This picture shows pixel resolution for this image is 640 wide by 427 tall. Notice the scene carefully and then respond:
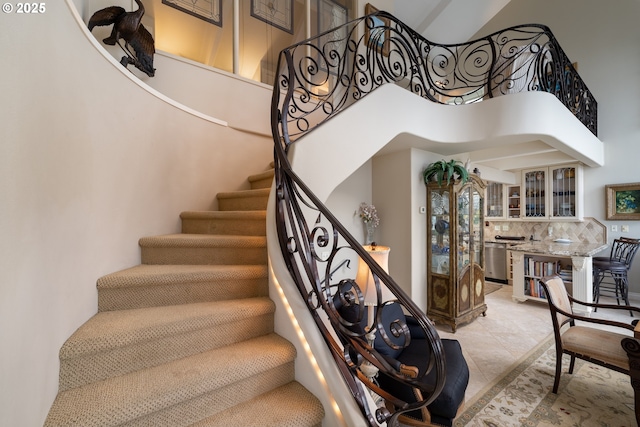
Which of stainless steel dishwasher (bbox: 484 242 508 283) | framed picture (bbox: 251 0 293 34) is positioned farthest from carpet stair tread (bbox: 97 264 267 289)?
stainless steel dishwasher (bbox: 484 242 508 283)

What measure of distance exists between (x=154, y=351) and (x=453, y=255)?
11.0 ft

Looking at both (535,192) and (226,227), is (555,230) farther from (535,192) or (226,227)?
(226,227)

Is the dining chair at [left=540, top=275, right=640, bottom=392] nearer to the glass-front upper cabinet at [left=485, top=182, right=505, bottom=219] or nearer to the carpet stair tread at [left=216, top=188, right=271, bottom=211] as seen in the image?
the carpet stair tread at [left=216, top=188, right=271, bottom=211]

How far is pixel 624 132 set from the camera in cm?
477

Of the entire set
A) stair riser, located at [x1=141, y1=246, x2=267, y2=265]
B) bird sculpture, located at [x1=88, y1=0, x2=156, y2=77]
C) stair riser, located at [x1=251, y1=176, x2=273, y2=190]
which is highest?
bird sculpture, located at [x1=88, y1=0, x2=156, y2=77]

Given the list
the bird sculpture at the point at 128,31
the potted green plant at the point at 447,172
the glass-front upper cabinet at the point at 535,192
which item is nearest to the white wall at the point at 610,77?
the glass-front upper cabinet at the point at 535,192

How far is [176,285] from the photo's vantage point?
5.06 ft

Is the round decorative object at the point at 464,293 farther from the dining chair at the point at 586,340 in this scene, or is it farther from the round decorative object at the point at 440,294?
the dining chair at the point at 586,340

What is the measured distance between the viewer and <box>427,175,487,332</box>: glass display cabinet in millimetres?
3426

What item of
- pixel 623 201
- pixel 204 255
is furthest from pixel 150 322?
pixel 623 201

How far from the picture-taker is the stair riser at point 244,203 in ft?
7.52

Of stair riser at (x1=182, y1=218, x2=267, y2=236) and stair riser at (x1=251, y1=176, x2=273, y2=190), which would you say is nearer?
stair riser at (x1=182, y1=218, x2=267, y2=236)

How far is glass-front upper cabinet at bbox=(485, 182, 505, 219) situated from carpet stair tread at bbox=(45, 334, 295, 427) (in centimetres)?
664

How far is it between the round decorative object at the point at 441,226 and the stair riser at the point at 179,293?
2795 mm
